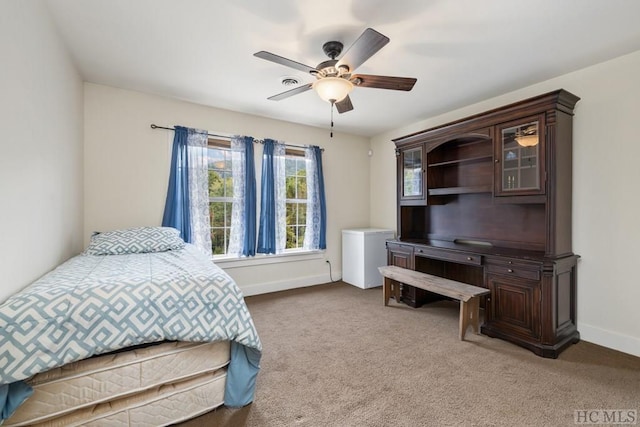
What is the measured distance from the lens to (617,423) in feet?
5.32

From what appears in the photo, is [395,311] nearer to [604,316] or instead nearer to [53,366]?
[604,316]

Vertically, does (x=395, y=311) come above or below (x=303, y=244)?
below

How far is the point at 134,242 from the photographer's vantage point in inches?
105

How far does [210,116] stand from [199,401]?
3.19 meters

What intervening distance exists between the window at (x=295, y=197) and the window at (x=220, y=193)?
0.89m

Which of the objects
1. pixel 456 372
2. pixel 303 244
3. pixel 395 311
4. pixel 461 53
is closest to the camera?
pixel 456 372

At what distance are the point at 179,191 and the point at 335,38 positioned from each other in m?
2.45

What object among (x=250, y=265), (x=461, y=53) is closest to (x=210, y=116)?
(x=250, y=265)

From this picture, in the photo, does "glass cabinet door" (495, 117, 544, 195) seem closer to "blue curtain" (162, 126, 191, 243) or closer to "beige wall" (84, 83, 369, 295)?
"beige wall" (84, 83, 369, 295)

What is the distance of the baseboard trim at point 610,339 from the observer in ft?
7.73

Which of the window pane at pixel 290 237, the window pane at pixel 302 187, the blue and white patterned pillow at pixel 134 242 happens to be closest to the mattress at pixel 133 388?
the blue and white patterned pillow at pixel 134 242

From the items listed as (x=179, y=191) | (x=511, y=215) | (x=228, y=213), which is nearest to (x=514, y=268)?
(x=511, y=215)

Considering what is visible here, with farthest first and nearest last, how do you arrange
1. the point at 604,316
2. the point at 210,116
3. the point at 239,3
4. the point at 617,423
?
the point at 210,116
the point at 604,316
the point at 239,3
the point at 617,423

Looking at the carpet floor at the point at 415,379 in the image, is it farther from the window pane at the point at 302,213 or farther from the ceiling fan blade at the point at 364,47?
the ceiling fan blade at the point at 364,47
